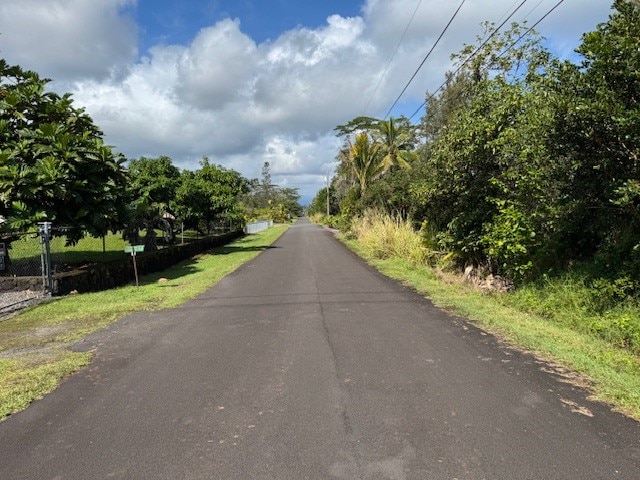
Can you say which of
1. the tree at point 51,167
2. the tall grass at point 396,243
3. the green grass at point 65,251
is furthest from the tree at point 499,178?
the green grass at point 65,251

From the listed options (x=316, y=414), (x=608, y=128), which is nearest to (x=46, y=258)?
(x=316, y=414)

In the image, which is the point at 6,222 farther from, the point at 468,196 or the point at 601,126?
the point at 601,126

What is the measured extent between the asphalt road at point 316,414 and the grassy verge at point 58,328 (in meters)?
0.32

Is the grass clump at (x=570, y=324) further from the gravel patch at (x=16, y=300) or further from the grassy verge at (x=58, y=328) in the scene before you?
the gravel patch at (x=16, y=300)

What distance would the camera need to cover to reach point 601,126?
679 cm

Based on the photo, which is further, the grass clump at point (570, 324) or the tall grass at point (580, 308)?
the tall grass at point (580, 308)

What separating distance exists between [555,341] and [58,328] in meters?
7.67

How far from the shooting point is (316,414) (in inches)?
171

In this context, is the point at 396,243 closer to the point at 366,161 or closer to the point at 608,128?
the point at 608,128

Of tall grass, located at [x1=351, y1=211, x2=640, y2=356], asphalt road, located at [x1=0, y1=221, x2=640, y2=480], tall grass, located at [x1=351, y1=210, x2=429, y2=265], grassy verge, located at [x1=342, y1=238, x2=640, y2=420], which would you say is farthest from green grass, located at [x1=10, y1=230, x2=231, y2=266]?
tall grass, located at [x1=351, y1=211, x2=640, y2=356]

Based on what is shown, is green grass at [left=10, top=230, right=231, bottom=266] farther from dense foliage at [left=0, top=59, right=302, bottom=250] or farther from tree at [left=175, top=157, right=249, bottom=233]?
tree at [left=175, top=157, right=249, bottom=233]

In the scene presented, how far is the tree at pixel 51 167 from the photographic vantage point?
39.6 feet

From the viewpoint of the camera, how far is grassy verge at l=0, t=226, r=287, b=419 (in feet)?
17.4

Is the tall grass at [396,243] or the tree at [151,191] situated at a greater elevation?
the tree at [151,191]
